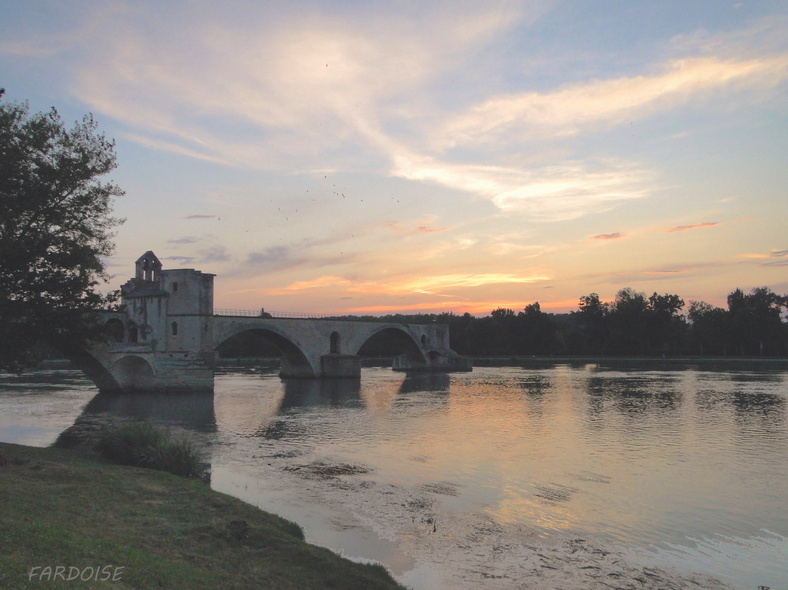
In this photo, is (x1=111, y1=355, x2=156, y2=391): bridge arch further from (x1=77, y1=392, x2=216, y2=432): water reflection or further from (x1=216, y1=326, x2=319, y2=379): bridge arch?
(x1=216, y1=326, x2=319, y2=379): bridge arch

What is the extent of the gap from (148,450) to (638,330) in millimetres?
101449

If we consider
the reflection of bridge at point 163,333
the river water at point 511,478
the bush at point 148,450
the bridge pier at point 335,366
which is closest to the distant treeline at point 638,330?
the bridge pier at point 335,366

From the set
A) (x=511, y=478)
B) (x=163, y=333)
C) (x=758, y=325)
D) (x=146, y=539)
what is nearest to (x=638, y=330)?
(x=758, y=325)

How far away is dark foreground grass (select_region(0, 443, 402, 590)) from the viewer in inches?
316

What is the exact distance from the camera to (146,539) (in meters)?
10.1

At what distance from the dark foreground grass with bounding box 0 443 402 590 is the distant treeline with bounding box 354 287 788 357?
245ft

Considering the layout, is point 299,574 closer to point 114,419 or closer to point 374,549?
point 374,549

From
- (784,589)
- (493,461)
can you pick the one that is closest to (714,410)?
(493,461)

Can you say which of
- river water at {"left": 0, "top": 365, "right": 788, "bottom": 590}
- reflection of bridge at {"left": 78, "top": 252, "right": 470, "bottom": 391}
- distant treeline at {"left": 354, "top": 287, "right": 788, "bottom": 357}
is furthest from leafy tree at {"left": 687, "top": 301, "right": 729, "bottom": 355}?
reflection of bridge at {"left": 78, "top": 252, "right": 470, "bottom": 391}

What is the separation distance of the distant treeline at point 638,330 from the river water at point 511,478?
177ft

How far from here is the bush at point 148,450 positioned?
1731 cm

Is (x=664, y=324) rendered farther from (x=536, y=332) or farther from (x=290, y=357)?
(x=290, y=357)

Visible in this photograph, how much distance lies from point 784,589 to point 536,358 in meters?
100

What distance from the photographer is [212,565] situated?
933 cm
